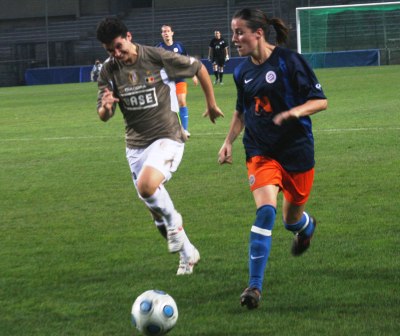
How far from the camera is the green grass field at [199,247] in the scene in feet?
19.8

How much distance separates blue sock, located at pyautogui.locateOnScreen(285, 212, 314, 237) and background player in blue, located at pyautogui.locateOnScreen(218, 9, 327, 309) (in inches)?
19.8

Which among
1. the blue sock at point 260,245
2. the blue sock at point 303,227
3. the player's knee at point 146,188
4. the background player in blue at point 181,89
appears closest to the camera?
the blue sock at point 260,245

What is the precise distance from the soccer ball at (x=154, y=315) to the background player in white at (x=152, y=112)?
1.74m

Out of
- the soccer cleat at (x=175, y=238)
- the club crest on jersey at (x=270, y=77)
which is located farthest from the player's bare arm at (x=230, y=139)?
the soccer cleat at (x=175, y=238)

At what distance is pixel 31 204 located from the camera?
11.6m

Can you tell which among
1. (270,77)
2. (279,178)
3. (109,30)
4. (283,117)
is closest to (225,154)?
(279,178)

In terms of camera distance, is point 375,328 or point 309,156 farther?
point 309,156

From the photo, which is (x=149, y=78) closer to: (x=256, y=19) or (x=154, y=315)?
(x=256, y=19)

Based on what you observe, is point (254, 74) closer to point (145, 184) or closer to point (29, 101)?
point (145, 184)

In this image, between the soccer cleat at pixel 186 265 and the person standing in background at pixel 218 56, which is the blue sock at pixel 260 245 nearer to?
the soccer cleat at pixel 186 265

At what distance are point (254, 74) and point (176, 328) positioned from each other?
194 centimetres

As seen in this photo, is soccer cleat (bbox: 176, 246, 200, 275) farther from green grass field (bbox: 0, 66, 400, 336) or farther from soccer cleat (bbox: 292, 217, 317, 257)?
soccer cleat (bbox: 292, 217, 317, 257)

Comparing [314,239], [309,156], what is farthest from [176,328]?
[314,239]

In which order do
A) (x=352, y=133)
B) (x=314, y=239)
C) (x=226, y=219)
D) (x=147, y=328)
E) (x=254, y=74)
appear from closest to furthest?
(x=147, y=328)
(x=254, y=74)
(x=314, y=239)
(x=226, y=219)
(x=352, y=133)
